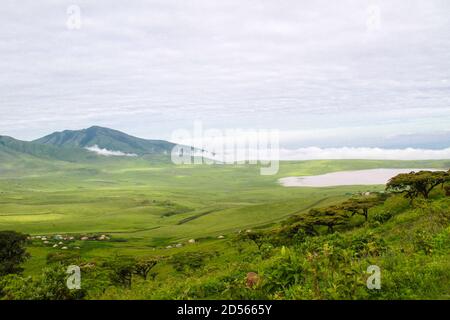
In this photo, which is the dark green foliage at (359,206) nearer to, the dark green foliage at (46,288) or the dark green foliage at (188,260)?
the dark green foliage at (188,260)

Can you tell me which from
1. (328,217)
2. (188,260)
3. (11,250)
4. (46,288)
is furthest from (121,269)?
(11,250)

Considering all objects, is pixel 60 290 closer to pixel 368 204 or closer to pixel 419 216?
pixel 419 216

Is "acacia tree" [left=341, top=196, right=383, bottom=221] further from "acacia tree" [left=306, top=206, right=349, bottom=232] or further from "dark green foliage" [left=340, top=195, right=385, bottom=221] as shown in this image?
"acacia tree" [left=306, top=206, right=349, bottom=232]

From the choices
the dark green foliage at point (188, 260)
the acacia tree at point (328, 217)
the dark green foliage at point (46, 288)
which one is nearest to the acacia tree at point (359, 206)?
the acacia tree at point (328, 217)

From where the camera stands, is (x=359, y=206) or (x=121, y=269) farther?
(x=359, y=206)

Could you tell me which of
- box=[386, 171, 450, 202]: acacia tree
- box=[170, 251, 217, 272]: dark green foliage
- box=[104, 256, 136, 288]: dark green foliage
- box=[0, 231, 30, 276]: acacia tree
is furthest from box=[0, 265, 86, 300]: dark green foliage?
box=[0, 231, 30, 276]: acacia tree

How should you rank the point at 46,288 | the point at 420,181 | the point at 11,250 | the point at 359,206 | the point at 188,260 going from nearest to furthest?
the point at 46,288 → the point at 420,181 → the point at 359,206 → the point at 188,260 → the point at 11,250

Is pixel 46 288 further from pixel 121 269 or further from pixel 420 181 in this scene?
pixel 420 181

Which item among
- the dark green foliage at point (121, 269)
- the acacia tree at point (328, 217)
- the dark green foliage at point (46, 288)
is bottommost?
the dark green foliage at point (121, 269)

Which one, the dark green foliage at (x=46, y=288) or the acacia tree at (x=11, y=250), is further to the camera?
the acacia tree at (x=11, y=250)

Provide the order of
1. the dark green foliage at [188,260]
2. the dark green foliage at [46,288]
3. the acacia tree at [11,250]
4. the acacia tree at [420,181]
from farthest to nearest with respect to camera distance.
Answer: the acacia tree at [11,250]
the dark green foliage at [188,260]
the acacia tree at [420,181]
the dark green foliage at [46,288]

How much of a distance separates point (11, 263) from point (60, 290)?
244 feet

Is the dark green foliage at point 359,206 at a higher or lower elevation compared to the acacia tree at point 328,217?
higher
